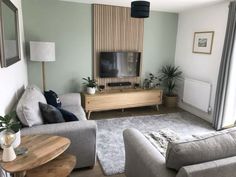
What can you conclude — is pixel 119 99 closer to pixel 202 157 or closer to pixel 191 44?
pixel 191 44

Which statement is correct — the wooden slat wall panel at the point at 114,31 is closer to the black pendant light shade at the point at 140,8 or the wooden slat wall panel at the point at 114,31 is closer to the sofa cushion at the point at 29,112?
the black pendant light shade at the point at 140,8

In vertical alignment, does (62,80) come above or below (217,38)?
below

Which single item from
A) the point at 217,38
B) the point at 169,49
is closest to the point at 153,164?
the point at 217,38

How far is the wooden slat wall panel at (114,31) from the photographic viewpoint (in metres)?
4.15

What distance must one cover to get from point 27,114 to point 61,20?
2.54 metres

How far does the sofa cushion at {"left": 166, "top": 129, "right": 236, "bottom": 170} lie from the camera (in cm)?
129

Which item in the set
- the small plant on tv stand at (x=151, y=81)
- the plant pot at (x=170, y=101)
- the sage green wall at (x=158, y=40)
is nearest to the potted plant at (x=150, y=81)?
the small plant on tv stand at (x=151, y=81)

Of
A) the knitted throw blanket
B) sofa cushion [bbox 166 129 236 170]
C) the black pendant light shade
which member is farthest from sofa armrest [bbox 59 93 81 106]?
sofa cushion [bbox 166 129 236 170]

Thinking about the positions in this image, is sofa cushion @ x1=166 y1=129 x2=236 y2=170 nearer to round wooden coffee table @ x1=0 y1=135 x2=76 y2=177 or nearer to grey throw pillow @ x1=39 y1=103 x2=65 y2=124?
round wooden coffee table @ x1=0 y1=135 x2=76 y2=177

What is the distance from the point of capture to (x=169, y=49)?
16.2 feet

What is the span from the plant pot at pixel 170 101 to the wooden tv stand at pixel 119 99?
1.31 feet

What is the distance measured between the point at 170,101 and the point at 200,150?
11.9 ft

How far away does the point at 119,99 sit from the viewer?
421cm

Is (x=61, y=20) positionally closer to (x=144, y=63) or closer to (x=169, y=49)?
(x=144, y=63)
